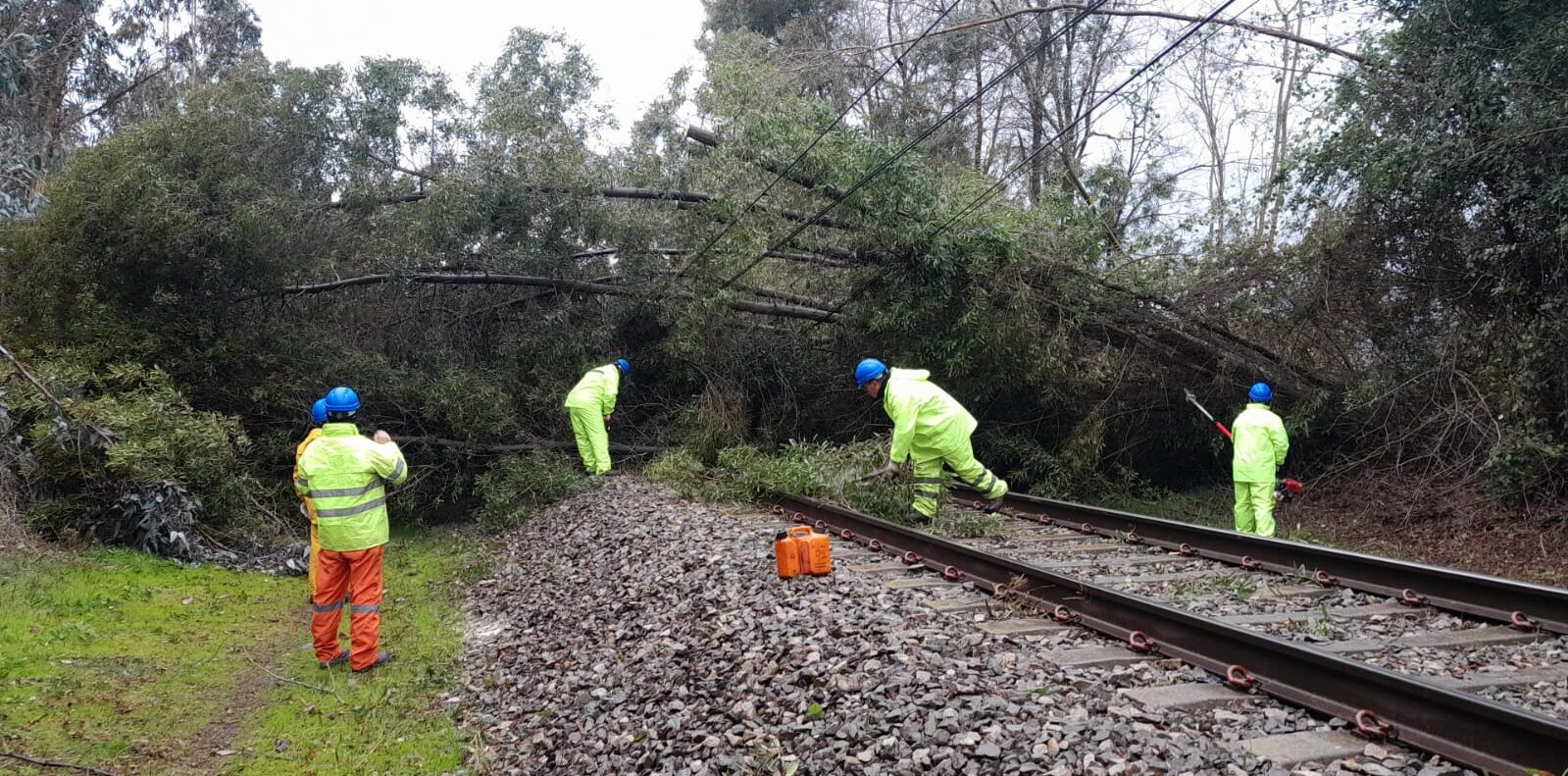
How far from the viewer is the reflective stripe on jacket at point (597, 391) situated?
1358cm

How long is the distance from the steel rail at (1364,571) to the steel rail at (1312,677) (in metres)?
1.90

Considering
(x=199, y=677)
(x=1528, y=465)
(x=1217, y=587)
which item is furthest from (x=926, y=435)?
(x=1528, y=465)

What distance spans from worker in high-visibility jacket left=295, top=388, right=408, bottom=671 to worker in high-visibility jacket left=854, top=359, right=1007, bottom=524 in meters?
4.21

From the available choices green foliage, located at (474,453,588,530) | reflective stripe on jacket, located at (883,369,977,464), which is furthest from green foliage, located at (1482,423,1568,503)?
green foliage, located at (474,453,588,530)

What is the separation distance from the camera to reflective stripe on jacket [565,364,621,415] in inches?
535

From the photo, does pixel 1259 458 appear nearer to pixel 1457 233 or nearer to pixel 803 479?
pixel 803 479

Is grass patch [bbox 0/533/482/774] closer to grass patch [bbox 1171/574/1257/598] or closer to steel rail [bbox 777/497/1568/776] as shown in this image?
steel rail [bbox 777/497/1568/776]

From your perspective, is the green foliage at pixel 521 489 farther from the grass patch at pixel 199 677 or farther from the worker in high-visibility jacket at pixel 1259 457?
the worker in high-visibility jacket at pixel 1259 457

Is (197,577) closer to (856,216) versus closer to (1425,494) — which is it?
(856,216)

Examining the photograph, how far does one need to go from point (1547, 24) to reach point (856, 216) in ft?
26.7

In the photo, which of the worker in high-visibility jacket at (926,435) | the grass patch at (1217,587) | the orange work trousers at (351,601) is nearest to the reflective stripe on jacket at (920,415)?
the worker in high-visibility jacket at (926,435)

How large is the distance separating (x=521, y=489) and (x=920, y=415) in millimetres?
6844

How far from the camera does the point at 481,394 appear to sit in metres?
14.6

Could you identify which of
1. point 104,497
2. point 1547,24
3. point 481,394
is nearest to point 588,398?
point 481,394
